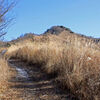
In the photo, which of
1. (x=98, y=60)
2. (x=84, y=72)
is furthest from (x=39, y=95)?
(x=98, y=60)

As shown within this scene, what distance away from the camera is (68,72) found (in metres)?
3.38

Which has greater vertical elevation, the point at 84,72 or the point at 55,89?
the point at 84,72

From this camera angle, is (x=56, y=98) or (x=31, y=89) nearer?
(x=56, y=98)

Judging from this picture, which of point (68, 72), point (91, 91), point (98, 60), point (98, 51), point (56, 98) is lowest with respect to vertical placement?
point (56, 98)

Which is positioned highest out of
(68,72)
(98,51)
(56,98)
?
(98,51)

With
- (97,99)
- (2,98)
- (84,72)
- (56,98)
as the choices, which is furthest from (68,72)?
(2,98)

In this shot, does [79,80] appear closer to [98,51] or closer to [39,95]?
[39,95]

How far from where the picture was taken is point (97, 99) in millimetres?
2203

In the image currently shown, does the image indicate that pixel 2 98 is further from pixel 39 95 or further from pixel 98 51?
pixel 98 51

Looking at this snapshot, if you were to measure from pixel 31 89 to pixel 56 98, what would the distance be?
2.86ft

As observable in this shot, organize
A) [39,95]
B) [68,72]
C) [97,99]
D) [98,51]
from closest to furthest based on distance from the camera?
[97,99] < [39,95] < [68,72] < [98,51]

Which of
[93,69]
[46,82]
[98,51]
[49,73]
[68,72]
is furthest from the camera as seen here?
[49,73]

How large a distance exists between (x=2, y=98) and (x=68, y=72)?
161cm

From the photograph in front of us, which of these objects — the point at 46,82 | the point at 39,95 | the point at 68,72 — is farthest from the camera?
the point at 46,82
